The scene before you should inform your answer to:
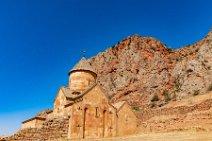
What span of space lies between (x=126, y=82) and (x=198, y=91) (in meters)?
16.5

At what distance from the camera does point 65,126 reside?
55.5 feet

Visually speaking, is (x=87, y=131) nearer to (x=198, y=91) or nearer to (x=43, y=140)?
(x=43, y=140)

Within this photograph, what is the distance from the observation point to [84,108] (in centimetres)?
1781

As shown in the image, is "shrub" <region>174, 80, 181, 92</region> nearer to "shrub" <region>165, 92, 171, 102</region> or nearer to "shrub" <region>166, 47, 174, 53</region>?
"shrub" <region>165, 92, 171, 102</region>

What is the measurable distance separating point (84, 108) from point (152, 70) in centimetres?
3962

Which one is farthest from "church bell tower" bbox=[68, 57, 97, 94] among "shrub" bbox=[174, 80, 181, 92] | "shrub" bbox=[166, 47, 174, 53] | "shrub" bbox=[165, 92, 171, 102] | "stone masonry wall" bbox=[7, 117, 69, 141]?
"shrub" bbox=[166, 47, 174, 53]

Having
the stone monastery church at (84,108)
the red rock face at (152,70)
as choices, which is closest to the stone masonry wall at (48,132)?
the stone monastery church at (84,108)

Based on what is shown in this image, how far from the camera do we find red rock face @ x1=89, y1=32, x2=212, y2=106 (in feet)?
157

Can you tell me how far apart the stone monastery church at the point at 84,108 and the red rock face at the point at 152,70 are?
97.9ft

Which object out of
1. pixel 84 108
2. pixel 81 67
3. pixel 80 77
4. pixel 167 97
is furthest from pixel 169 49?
pixel 84 108

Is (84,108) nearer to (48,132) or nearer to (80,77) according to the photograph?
(48,132)

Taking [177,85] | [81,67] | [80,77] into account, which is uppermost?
[177,85]

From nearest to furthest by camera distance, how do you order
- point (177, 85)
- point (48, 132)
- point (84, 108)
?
1. point (48, 132)
2. point (84, 108)
3. point (177, 85)

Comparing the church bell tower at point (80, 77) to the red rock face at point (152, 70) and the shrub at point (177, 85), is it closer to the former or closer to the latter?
the red rock face at point (152, 70)
